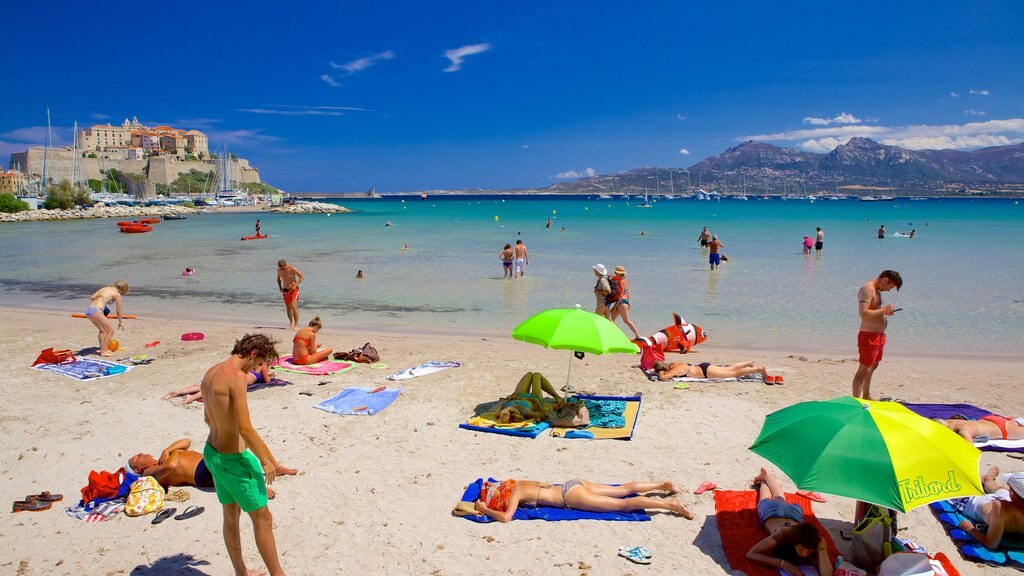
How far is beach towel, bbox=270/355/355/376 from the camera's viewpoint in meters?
9.28

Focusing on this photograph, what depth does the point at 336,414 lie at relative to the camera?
7.51m

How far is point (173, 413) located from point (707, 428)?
636 centimetres

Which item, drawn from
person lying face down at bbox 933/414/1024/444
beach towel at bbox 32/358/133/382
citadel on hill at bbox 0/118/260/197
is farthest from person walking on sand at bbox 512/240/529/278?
citadel on hill at bbox 0/118/260/197

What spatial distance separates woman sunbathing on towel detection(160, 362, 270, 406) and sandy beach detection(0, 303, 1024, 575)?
0.57ft

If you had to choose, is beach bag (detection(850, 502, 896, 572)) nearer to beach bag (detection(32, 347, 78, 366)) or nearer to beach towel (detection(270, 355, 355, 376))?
beach towel (detection(270, 355, 355, 376))

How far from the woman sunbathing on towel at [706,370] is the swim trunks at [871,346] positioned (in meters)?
1.57

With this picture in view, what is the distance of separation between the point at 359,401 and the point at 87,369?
4.63m

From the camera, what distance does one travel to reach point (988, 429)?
6418mm

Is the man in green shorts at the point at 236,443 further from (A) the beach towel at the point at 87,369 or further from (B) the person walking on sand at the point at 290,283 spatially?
(B) the person walking on sand at the point at 290,283

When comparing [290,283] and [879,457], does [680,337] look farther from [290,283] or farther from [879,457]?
[290,283]

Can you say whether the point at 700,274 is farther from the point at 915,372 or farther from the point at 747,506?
the point at 747,506

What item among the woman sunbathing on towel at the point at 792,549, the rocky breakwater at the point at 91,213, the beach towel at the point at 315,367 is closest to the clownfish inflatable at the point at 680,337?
the beach towel at the point at 315,367

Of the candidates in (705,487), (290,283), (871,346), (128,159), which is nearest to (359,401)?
(705,487)

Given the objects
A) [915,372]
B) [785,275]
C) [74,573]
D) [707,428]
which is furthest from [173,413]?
[785,275]
